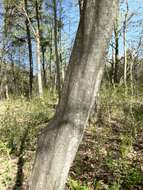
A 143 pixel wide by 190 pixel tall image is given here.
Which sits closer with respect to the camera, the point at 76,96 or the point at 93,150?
the point at 76,96

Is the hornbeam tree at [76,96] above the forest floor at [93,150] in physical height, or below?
above

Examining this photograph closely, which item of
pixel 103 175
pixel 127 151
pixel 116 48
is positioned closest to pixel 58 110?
pixel 103 175

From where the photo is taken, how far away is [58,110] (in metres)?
3.45

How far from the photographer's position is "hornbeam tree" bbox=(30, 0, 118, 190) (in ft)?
10.7

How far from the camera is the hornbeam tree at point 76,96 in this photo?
10.7 feet

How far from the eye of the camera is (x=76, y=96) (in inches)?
131

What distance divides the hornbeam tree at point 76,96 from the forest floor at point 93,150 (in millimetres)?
2367

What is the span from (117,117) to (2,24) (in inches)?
265

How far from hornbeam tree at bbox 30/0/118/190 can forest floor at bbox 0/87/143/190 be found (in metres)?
2.37

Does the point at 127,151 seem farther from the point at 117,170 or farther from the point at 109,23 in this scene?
the point at 109,23

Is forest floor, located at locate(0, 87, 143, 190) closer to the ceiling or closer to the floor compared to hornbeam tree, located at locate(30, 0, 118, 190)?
closer to the floor

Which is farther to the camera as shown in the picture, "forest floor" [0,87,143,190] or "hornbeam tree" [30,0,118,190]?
"forest floor" [0,87,143,190]

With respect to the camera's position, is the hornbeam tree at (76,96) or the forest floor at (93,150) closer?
the hornbeam tree at (76,96)

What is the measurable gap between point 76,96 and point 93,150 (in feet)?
14.9
